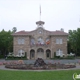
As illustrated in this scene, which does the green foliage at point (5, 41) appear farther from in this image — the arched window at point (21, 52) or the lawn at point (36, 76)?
the lawn at point (36, 76)

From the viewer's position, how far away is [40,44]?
54062 millimetres

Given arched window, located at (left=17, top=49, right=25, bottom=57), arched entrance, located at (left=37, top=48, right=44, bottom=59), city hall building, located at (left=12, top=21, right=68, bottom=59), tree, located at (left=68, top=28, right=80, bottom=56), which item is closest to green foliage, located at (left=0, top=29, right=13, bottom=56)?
city hall building, located at (left=12, top=21, right=68, bottom=59)

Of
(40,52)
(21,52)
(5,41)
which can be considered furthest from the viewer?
(5,41)

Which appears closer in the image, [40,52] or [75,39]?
[40,52]

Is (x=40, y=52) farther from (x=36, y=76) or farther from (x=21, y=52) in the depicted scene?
(x=36, y=76)

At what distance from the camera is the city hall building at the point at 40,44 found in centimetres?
5381

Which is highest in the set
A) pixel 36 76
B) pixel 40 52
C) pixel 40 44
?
pixel 40 44

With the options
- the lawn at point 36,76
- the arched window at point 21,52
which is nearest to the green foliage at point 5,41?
the arched window at point 21,52

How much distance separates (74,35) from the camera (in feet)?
207

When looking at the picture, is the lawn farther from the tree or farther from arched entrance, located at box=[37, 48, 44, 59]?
the tree

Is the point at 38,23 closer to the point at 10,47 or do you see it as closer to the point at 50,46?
the point at 50,46

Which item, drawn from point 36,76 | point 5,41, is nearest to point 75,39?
point 5,41

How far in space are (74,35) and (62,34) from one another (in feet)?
35.3

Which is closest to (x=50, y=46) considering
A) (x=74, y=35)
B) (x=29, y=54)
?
(x=29, y=54)
